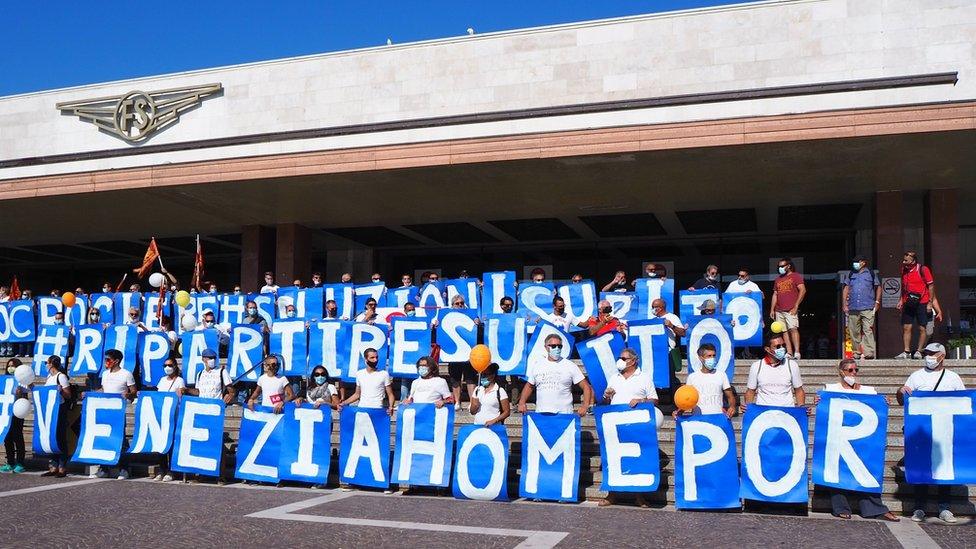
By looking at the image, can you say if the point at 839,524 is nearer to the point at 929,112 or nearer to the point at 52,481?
the point at 929,112

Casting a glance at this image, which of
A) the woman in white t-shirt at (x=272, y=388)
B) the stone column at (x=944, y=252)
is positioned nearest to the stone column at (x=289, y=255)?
the woman in white t-shirt at (x=272, y=388)

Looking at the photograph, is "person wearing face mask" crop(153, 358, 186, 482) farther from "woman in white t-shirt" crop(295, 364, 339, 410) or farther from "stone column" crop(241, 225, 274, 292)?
"stone column" crop(241, 225, 274, 292)

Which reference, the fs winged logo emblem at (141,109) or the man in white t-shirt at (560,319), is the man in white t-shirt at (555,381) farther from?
the fs winged logo emblem at (141,109)

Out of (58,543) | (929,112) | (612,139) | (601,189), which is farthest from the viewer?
(601,189)

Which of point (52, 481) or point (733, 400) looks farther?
point (52, 481)

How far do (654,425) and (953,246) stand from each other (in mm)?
10139

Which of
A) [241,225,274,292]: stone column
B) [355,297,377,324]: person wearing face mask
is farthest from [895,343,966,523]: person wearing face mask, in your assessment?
[241,225,274,292]: stone column

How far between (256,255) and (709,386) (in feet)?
45.5

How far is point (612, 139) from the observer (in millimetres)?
13945

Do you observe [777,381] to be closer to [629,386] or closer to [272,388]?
[629,386]

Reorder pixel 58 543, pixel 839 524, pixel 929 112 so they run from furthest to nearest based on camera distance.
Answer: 1. pixel 929 112
2. pixel 839 524
3. pixel 58 543

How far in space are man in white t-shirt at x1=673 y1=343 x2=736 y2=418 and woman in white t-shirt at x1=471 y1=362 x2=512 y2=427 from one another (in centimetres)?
182

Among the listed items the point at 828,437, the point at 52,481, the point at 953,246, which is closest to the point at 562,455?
the point at 828,437

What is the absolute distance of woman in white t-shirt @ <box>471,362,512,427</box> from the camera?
9.19 metres
